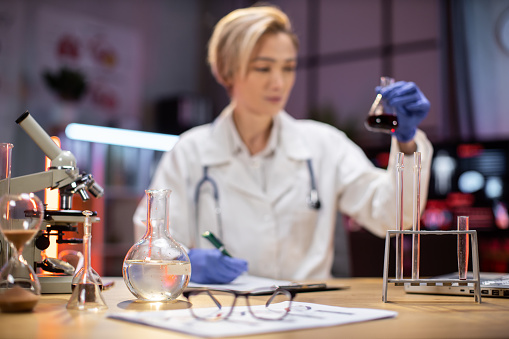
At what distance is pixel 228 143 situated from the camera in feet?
6.95

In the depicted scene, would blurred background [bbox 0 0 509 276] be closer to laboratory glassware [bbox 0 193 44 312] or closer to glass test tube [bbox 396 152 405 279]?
glass test tube [bbox 396 152 405 279]

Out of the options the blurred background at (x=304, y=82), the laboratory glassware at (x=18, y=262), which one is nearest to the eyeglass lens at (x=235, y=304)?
the laboratory glassware at (x=18, y=262)

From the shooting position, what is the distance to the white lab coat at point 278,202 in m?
1.97

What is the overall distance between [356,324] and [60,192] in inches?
27.3

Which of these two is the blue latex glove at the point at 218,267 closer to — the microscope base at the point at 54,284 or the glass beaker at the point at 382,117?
the microscope base at the point at 54,284

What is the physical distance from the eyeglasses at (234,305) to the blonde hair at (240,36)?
3.68ft

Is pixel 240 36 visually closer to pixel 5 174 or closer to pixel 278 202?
pixel 278 202

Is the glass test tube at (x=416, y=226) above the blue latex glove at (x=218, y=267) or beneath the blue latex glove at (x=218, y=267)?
above

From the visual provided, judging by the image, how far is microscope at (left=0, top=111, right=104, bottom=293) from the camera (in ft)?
3.71

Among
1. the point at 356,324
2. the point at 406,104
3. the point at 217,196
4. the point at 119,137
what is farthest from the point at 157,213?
the point at 119,137

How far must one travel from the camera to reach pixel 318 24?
5.33 metres

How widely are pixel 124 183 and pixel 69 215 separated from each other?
3.42 metres

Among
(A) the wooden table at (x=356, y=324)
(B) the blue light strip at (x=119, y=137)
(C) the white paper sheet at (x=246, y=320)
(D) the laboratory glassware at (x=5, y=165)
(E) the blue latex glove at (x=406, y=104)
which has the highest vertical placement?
(B) the blue light strip at (x=119, y=137)

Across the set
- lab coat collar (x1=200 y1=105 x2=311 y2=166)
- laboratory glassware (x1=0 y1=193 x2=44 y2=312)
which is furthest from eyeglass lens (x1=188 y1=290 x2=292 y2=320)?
lab coat collar (x1=200 y1=105 x2=311 y2=166)
